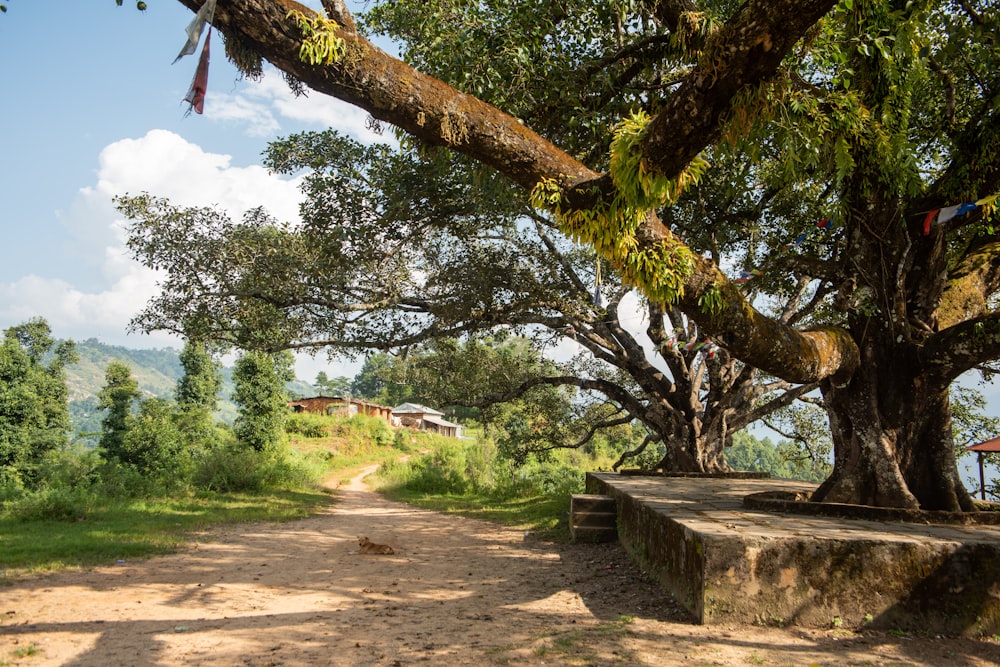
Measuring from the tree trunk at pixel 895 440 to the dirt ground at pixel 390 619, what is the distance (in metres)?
2.14

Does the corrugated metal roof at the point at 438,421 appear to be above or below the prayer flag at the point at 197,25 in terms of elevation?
above

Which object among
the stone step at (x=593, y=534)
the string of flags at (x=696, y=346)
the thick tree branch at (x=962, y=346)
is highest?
the string of flags at (x=696, y=346)

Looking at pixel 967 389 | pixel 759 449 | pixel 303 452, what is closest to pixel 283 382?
pixel 303 452

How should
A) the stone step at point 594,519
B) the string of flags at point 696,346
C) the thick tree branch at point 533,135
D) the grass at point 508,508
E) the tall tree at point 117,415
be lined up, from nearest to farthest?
the thick tree branch at point 533,135, the stone step at point 594,519, the string of flags at point 696,346, the grass at point 508,508, the tall tree at point 117,415

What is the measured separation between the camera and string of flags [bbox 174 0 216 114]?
136 inches

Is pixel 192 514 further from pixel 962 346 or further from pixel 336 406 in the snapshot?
pixel 336 406

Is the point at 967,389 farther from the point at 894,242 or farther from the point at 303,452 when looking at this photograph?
the point at 303,452

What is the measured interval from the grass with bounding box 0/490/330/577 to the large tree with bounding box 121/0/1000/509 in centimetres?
622

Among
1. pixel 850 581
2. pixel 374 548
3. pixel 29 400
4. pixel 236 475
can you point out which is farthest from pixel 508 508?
pixel 29 400

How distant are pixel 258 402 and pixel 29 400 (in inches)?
347

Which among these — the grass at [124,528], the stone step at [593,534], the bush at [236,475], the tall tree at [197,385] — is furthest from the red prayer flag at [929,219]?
the tall tree at [197,385]

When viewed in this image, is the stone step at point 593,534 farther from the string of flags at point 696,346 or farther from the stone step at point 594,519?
the string of flags at point 696,346

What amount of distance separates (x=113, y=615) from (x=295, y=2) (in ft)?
15.8

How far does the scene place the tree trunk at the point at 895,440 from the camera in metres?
6.08
